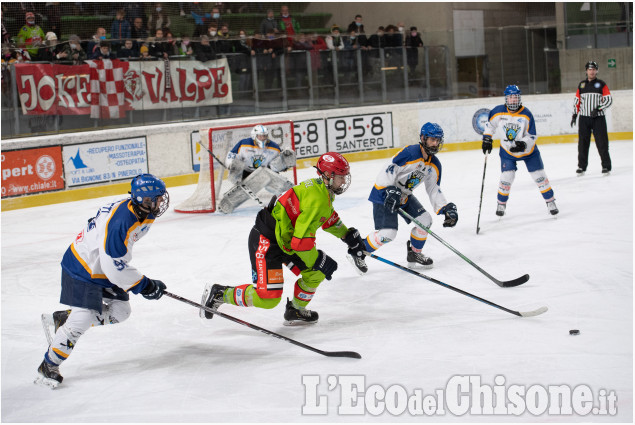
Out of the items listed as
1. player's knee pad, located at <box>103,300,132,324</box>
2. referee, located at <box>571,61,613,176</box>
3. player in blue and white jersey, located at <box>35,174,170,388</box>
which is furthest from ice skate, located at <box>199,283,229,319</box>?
referee, located at <box>571,61,613,176</box>

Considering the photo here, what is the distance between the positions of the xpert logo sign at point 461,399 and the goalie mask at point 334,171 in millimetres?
1047

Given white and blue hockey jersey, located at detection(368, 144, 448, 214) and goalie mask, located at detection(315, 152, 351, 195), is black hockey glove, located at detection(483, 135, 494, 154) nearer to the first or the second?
white and blue hockey jersey, located at detection(368, 144, 448, 214)

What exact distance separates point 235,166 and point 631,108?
287 inches

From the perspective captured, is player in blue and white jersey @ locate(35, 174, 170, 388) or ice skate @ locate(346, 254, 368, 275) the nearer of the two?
player in blue and white jersey @ locate(35, 174, 170, 388)

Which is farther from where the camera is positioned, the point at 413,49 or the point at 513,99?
the point at 413,49

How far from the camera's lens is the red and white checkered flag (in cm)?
953

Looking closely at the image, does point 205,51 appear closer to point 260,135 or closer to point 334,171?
point 260,135

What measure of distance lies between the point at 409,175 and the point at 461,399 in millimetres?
2277

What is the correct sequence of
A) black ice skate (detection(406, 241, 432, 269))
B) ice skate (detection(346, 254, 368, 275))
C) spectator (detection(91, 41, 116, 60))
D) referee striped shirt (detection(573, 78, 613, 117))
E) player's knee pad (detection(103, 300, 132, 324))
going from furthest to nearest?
1. spectator (detection(91, 41, 116, 60))
2. referee striped shirt (detection(573, 78, 613, 117))
3. black ice skate (detection(406, 241, 432, 269))
4. ice skate (detection(346, 254, 368, 275))
5. player's knee pad (detection(103, 300, 132, 324))

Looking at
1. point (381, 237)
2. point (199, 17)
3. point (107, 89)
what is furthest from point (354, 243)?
point (199, 17)

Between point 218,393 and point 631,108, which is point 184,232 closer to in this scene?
point 218,393

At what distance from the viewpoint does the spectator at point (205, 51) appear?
10.7m

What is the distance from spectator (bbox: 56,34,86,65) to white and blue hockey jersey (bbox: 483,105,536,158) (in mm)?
5385

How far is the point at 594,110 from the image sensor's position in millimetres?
8883
